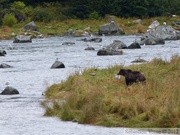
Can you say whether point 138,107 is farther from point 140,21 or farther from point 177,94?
point 140,21

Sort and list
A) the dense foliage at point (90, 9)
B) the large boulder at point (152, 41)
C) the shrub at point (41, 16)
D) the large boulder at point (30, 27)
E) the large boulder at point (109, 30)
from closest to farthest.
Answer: the large boulder at point (152, 41), the large boulder at point (109, 30), the large boulder at point (30, 27), the shrub at point (41, 16), the dense foliage at point (90, 9)

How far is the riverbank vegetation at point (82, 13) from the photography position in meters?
93.2

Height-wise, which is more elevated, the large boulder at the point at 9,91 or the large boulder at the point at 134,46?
the large boulder at the point at 9,91

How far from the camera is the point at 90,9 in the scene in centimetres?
10088

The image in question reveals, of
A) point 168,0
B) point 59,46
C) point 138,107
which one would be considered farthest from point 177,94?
point 168,0

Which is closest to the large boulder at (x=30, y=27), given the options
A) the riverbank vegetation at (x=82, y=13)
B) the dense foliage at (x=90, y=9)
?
the riverbank vegetation at (x=82, y=13)

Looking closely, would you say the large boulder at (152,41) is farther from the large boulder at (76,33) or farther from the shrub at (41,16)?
the shrub at (41,16)

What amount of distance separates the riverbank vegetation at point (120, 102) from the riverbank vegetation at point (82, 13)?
200 feet

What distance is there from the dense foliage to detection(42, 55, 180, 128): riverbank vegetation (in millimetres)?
67980

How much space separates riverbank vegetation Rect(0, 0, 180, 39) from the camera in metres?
93.2

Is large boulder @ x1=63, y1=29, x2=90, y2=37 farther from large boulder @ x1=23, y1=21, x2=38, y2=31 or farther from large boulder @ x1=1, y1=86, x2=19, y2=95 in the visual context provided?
large boulder @ x1=1, y1=86, x2=19, y2=95

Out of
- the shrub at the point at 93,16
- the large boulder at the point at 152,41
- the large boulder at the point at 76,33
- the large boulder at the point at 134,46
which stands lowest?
the shrub at the point at 93,16

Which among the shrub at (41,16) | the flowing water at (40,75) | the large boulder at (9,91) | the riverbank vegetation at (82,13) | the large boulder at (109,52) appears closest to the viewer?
the flowing water at (40,75)

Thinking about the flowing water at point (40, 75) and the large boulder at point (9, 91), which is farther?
the large boulder at point (9, 91)
